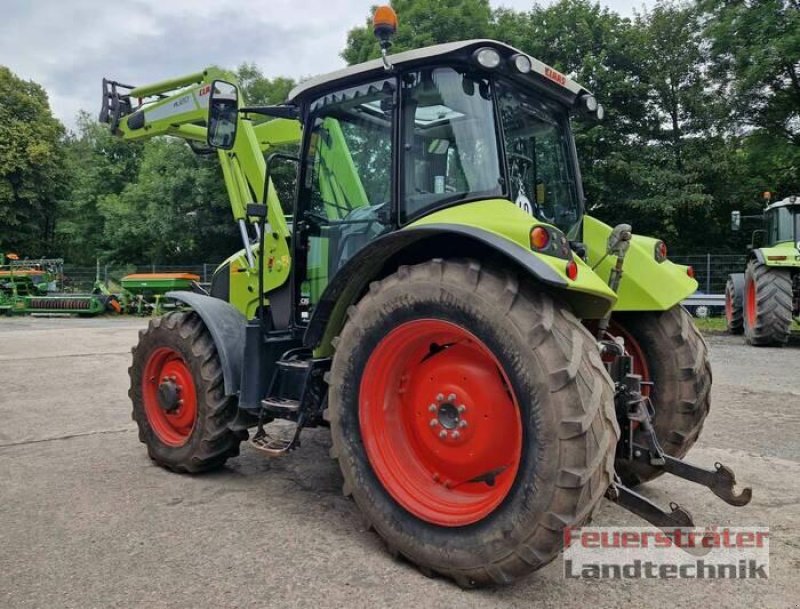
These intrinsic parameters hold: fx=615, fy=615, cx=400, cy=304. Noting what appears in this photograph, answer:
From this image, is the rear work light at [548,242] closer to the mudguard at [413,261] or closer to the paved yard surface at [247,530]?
the mudguard at [413,261]

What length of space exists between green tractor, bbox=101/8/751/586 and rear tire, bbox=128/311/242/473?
0.02 m

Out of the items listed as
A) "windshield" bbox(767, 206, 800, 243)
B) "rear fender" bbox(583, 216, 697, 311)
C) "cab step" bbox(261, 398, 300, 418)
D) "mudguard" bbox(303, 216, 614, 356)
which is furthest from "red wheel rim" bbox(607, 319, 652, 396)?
"windshield" bbox(767, 206, 800, 243)

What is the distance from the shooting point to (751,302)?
11414 millimetres

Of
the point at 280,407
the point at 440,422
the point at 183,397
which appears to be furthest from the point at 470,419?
the point at 183,397

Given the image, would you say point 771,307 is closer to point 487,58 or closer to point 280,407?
point 487,58

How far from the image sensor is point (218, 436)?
383 cm

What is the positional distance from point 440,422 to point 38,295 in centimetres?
2531

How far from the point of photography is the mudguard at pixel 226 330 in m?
3.80

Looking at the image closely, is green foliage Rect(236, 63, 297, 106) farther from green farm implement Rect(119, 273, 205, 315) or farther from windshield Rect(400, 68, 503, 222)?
windshield Rect(400, 68, 503, 222)

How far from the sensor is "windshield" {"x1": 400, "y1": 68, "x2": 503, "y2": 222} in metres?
3.02

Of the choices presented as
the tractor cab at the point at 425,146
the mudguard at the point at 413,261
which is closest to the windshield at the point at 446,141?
the tractor cab at the point at 425,146

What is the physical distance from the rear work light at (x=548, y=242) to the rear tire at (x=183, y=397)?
226 cm

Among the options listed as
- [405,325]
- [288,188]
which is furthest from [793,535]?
[288,188]

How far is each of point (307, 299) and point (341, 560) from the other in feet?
5.28
